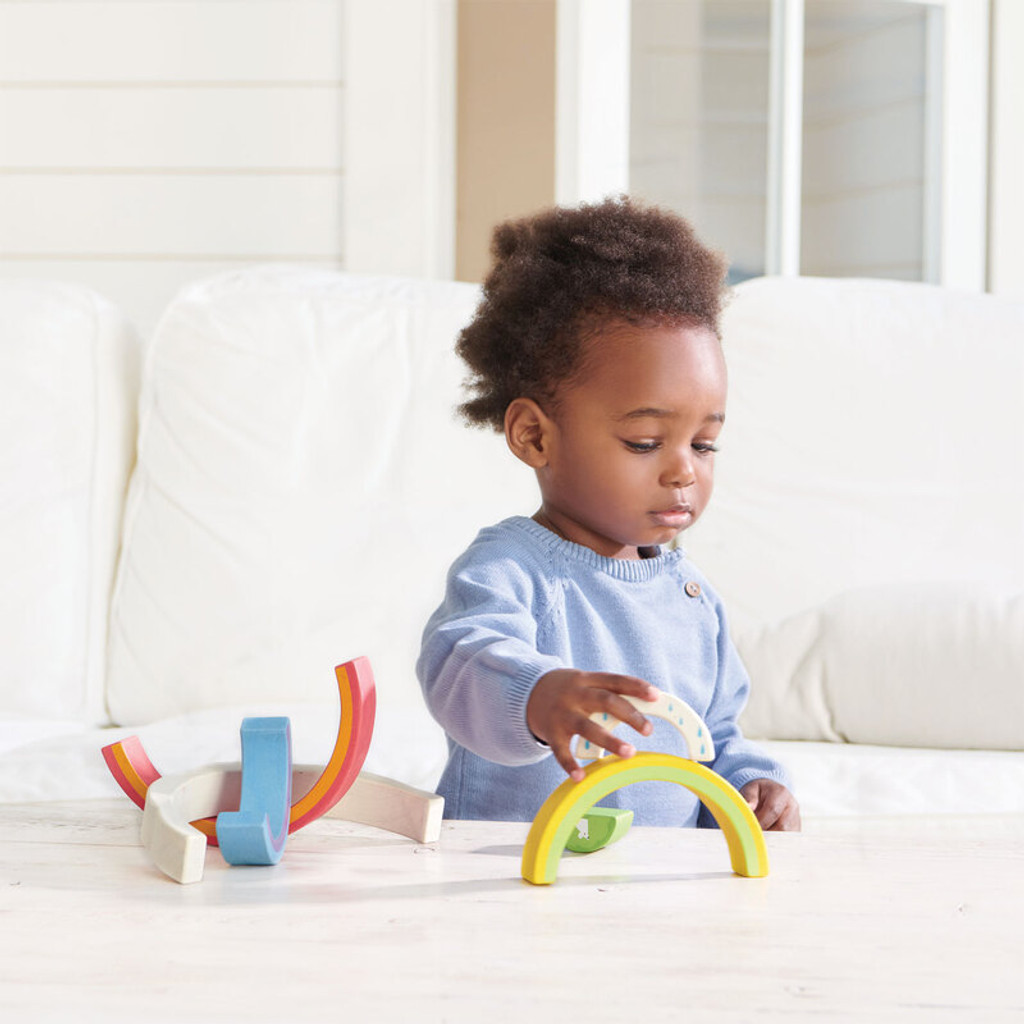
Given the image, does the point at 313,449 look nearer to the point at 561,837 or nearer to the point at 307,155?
the point at 307,155

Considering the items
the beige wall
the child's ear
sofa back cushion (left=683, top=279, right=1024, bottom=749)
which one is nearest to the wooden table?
the child's ear

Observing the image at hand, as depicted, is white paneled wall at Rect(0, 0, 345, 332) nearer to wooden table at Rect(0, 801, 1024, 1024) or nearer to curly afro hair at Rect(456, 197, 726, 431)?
curly afro hair at Rect(456, 197, 726, 431)

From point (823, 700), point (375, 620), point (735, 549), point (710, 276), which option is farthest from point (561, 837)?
point (735, 549)

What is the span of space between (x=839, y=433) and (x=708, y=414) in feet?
3.17

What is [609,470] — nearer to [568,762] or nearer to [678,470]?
[678,470]

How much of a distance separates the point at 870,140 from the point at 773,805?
2014 mm

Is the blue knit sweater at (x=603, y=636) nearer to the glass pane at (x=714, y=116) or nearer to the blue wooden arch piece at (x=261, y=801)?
the blue wooden arch piece at (x=261, y=801)

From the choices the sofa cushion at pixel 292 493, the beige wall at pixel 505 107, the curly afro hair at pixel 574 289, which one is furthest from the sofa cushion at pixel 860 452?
the beige wall at pixel 505 107

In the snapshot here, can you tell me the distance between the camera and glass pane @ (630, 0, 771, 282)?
98.0 inches

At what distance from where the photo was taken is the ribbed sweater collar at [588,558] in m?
0.95

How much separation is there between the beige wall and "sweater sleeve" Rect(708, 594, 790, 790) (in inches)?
88.1

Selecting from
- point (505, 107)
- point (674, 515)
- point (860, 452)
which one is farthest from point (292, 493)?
point (505, 107)

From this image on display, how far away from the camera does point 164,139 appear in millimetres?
2334

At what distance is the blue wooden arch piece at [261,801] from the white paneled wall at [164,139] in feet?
5.99
